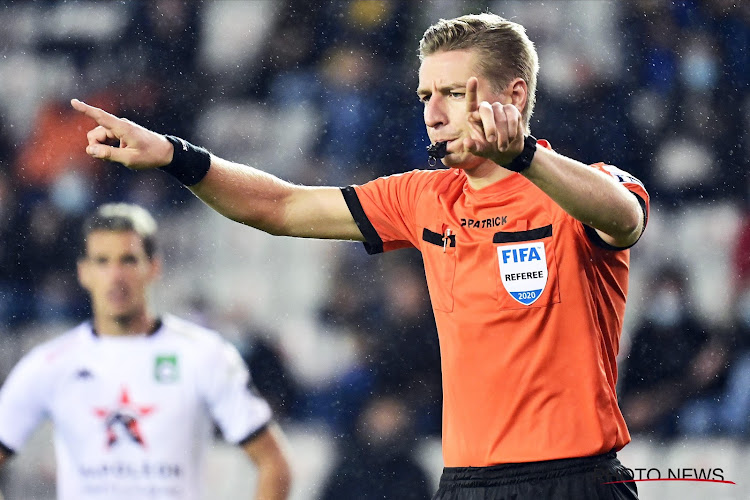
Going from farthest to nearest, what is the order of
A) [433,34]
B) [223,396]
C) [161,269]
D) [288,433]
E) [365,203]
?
[161,269] → [288,433] → [223,396] → [365,203] → [433,34]

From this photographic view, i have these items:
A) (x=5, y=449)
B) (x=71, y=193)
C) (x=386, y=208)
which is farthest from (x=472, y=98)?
(x=71, y=193)

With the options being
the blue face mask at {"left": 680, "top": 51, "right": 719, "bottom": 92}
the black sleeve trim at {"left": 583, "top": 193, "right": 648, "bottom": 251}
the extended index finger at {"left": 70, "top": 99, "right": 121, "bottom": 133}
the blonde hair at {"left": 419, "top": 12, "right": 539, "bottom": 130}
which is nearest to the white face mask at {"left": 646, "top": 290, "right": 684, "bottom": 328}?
the blue face mask at {"left": 680, "top": 51, "right": 719, "bottom": 92}

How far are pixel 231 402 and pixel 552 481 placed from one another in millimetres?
2463

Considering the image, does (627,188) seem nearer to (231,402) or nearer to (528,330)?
(528,330)

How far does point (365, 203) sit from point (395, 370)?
8.18ft

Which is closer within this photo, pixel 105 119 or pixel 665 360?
pixel 105 119

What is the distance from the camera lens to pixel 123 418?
426 centimetres

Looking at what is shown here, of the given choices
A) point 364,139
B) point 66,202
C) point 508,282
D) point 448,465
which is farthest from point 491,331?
point 66,202

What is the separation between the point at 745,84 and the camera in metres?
5.21

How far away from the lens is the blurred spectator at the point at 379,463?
4.60 meters

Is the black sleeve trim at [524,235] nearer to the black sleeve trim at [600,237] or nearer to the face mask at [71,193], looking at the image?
the black sleeve trim at [600,237]

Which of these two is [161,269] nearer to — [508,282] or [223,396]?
[223,396]

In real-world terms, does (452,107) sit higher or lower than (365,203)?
higher

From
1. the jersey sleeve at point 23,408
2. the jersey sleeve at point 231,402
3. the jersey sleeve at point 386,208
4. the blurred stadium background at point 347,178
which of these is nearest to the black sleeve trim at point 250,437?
the jersey sleeve at point 231,402
